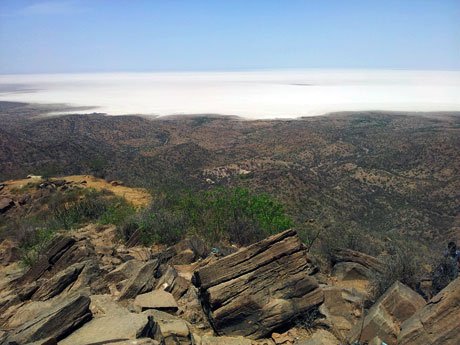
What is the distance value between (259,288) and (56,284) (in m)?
3.83

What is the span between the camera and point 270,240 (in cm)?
575

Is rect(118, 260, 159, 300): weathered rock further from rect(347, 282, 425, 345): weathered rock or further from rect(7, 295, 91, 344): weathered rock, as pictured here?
rect(347, 282, 425, 345): weathered rock

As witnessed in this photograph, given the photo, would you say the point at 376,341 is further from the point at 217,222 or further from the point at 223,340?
the point at 217,222

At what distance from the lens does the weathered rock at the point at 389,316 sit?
15.3ft

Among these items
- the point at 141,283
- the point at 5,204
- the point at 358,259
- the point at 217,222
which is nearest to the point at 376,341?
the point at 141,283

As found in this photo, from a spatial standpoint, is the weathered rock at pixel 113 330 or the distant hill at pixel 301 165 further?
the distant hill at pixel 301 165

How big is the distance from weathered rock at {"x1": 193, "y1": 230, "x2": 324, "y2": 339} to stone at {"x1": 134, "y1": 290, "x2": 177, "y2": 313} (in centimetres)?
56

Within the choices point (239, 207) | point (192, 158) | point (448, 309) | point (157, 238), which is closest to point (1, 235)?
point (157, 238)

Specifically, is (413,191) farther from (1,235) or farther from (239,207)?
(1,235)

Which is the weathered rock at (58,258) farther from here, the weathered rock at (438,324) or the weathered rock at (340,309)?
the weathered rock at (438,324)

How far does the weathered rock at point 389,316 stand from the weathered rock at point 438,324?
223 mm

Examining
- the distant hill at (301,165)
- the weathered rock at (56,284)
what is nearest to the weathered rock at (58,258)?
the weathered rock at (56,284)

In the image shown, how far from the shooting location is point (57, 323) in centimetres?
407

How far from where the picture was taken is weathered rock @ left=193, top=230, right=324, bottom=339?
16.4ft
